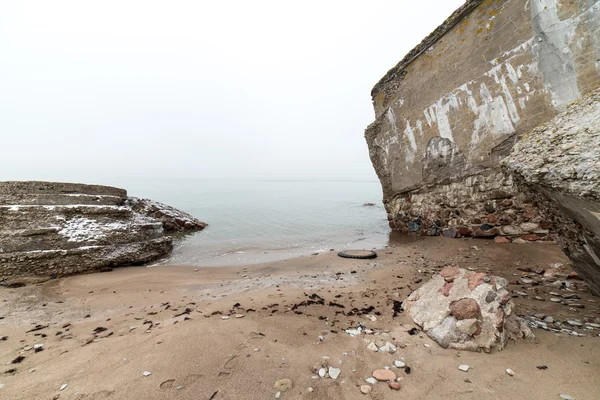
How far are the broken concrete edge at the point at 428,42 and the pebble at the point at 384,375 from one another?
8.00 metres

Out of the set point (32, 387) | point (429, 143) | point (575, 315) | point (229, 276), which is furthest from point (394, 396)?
point (429, 143)

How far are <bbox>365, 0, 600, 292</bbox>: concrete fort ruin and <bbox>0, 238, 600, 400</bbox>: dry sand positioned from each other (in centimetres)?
155

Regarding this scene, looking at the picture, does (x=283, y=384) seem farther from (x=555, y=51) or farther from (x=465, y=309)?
(x=555, y=51)

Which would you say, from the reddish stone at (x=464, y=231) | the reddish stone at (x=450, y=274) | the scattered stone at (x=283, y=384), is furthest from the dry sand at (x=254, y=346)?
the reddish stone at (x=464, y=231)

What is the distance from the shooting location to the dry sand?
1.67 metres

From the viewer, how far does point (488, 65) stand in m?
5.52

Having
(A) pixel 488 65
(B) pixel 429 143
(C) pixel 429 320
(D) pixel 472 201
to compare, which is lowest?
(C) pixel 429 320

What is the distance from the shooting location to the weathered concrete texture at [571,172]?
1.68 m

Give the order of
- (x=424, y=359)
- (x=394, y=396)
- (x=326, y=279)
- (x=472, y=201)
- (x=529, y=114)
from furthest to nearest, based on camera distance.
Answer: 1. (x=472, y=201)
2. (x=529, y=114)
3. (x=326, y=279)
4. (x=424, y=359)
5. (x=394, y=396)

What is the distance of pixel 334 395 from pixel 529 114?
6.34 m

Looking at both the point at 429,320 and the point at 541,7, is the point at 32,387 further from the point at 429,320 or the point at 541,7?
the point at 541,7

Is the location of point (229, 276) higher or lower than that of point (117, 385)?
lower

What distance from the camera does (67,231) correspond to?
17.8 ft

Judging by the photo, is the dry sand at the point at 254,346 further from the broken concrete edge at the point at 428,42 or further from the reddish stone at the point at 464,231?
the broken concrete edge at the point at 428,42
